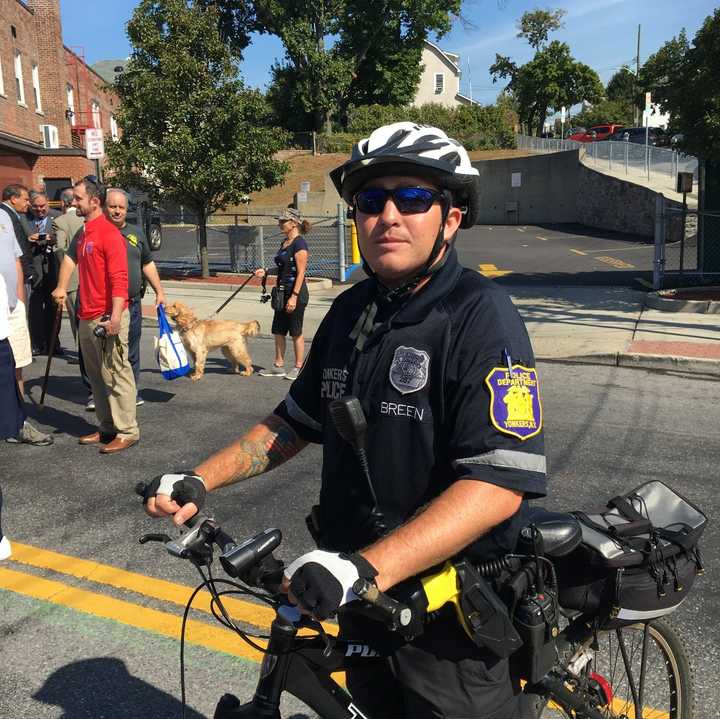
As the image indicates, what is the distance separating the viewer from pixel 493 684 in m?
1.80

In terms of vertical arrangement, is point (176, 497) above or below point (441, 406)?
below

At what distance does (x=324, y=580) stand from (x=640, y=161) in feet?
106

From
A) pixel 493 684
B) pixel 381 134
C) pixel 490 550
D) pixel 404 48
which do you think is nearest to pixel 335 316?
pixel 381 134

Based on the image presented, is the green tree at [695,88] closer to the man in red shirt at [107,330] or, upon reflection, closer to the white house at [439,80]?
the man in red shirt at [107,330]

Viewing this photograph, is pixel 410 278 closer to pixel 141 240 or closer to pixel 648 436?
pixel 648 436

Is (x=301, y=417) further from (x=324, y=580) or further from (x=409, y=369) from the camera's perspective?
(x=324, y=580)

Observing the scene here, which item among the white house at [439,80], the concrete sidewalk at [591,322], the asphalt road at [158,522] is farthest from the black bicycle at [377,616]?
the white house at [439,80]

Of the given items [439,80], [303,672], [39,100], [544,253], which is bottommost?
[544,253]

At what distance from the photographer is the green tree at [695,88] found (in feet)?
38.4

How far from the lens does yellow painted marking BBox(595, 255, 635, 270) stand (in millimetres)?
19703

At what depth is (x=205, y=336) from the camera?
8.48 metres

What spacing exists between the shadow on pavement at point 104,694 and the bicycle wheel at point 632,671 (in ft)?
4.86

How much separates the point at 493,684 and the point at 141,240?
6.25 metres

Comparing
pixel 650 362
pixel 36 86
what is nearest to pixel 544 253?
pixel 650 362
